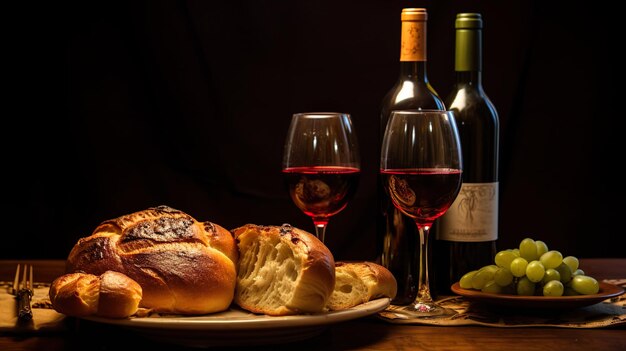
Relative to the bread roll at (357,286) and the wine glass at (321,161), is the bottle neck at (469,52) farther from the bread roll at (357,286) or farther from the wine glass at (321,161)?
the bread roll at (357,286)

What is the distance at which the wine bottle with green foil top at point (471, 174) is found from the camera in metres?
1.42

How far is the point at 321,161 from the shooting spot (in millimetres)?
1341

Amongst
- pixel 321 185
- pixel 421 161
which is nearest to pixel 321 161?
pixel 321 185

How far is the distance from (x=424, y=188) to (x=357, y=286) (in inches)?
6.6

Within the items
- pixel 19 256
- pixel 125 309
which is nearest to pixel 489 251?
pixel 125 309

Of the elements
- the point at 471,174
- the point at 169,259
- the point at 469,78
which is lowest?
the point at 169,259

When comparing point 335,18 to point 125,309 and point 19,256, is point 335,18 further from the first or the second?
point 125,309

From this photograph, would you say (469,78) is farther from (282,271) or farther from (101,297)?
(101,297)

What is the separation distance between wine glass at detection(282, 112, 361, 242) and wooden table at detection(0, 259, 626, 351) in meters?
0.19

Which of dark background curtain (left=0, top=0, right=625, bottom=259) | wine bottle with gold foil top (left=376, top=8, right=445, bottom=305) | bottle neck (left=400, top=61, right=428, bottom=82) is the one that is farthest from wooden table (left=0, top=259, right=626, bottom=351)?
dark background curtain (left=0, top=0, right=625, bottom=259)

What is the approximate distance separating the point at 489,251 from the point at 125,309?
60 cm

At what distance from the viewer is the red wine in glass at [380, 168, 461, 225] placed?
1289mm

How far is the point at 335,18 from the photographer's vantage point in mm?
2301

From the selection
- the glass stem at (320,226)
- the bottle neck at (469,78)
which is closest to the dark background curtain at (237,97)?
the bottle neck at (469,78)
